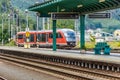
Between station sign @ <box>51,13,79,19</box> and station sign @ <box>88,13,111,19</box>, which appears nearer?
station sign @ <box>51,13,79,19</box>

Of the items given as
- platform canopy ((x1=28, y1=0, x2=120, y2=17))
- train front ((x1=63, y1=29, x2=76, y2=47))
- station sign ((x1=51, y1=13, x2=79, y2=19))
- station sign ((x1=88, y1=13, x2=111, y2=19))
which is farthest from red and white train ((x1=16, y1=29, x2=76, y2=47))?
station sign ((x1=88, y1=13, x2=111, y2=19))

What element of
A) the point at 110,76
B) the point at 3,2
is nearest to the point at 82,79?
the point at 110,76

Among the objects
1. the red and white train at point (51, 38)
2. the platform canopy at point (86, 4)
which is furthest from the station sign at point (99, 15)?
the red and white train at point (51, 38)

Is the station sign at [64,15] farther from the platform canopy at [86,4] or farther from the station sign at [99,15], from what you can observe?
the station sign at [99,15]

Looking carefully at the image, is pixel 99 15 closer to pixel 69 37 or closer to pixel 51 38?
pixel 69 37

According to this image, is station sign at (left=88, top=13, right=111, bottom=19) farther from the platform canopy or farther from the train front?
the train front

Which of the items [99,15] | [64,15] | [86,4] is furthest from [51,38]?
[86,4]

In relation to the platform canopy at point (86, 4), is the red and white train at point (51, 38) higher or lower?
lower

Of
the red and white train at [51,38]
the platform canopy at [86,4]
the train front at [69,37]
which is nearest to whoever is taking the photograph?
the platform canopy at [86,4]

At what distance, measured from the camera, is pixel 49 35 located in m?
65.2

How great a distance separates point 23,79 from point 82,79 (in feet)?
12.2

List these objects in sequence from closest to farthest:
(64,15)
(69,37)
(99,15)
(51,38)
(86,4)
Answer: (86,4) < (99,15) < (64,15) < (69,37) < (51,38)

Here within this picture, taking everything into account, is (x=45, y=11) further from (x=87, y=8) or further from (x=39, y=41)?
(x=39, y=41)

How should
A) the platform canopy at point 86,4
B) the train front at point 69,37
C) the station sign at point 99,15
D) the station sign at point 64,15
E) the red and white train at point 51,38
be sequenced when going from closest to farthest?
the platform canopy at point 86,4 < the station sign at point 64,15 < the station sign at point 99,15 < the red and white train at point 51,38 < the train front at point 69,37
